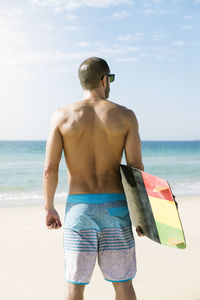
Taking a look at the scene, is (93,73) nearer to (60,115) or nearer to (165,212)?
(60,115)

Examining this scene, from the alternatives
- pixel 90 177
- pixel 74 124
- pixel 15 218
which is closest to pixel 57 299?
pixel 90 177

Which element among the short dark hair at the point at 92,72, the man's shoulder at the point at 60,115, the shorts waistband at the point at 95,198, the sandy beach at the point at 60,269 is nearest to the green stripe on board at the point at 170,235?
the shorts waistband at the point at 95,198

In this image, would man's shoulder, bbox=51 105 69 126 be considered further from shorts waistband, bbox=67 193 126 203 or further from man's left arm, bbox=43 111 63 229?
shorts waistband, bbox=67 193 126 203

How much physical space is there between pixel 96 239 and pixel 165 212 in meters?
0.45

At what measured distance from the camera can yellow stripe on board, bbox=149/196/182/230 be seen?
214 centimetres

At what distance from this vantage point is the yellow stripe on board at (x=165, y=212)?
214 cm

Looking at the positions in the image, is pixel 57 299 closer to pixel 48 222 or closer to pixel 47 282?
pixel 47 282

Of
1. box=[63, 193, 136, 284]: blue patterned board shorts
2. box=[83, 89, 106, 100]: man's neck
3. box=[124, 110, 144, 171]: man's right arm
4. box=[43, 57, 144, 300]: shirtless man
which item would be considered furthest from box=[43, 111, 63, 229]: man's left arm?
box=[124, 110, 144, 171]: man's right arm

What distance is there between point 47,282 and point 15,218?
3.38 metres

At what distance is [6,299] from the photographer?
370 cm

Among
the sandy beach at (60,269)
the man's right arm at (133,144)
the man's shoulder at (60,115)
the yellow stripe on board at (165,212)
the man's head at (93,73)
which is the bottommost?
the sandy beach at (60,269)

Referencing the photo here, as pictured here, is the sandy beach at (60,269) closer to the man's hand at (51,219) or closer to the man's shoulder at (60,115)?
the man's hand at (51,219)

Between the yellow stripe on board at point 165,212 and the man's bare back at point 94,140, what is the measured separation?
0.85 feet

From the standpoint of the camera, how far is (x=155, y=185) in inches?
88.3
